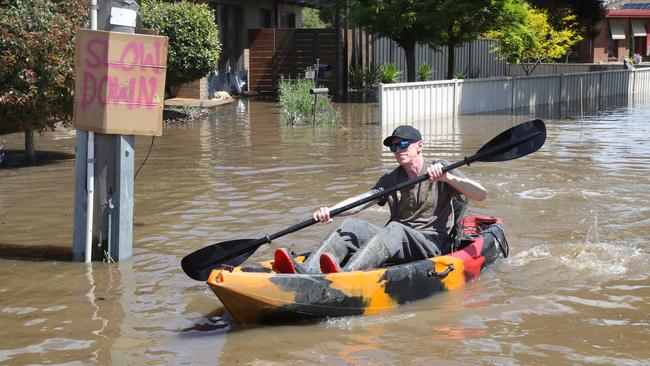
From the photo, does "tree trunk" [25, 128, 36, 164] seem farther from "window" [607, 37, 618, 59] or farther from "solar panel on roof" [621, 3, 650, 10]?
"solar panel on roof" [621, 3, 650, 10]

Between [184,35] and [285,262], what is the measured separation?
1430cm

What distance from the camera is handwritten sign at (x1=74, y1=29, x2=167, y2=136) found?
812 cm

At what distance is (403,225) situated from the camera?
23.9ft

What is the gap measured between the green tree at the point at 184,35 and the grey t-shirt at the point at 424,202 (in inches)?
524

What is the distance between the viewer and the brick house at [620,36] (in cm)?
5606

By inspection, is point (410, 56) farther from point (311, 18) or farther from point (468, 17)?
point (311, 18)

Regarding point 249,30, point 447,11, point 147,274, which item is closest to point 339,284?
point 147,274

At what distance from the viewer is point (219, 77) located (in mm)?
27797

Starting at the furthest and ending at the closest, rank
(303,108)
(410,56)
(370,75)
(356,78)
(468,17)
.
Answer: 1. (370,75)
2. (356,78)
3. (410,56)
4. (468,17)
5. (303,108)

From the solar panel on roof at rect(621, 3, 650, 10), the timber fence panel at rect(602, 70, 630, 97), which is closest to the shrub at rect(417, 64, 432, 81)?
the timber fence panel at rect(602, 70, 630, 97)

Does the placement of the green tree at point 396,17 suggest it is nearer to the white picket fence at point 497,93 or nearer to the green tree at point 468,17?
the green tree at point 468,17

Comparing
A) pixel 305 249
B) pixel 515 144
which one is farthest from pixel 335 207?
pixel 305 249

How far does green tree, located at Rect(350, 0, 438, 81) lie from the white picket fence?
253 centimetres

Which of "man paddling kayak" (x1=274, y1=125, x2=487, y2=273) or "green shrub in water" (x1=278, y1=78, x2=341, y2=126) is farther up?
"green shrub in water" (x1=278, y1=78, x2=341, y2=126)
